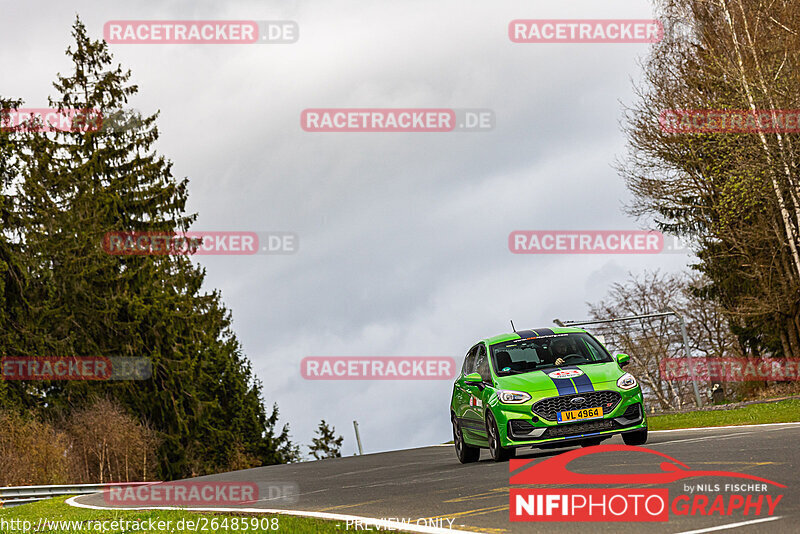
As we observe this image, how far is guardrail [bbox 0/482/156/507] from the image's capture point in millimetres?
22188

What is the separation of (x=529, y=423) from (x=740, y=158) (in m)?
19.0

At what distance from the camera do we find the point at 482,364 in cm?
1577

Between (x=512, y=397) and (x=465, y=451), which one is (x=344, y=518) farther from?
(x=465, y=451)

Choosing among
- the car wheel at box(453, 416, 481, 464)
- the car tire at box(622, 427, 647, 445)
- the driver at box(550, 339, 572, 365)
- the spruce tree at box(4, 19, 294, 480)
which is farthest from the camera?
the spruce tree at box(4, 19, 294, 480)

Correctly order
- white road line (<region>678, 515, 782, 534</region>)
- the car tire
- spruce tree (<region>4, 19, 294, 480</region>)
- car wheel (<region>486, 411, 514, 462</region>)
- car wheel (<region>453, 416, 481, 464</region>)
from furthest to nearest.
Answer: spruce tree (<region>4, 19, 294, 480</region>)
car wheel (<region>453, 416, 481, 464</region>)
the car tire
car wheel (<region>486, 411, 514, 462</region>)
white road line (<region>678, 515, 782, 534</region>)

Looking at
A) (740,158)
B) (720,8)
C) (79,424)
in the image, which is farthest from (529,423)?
(720,8)

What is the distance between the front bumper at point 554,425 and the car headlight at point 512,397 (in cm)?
6

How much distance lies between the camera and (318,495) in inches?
538

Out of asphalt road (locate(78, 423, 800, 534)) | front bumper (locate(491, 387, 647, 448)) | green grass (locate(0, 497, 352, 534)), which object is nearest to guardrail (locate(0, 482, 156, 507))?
asphalt road (locate(78, 423, 800, 534))

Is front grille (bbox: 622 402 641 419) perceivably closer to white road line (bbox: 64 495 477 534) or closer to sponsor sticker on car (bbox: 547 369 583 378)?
sponsor sticker on car (bbox: 547 369 583 378)

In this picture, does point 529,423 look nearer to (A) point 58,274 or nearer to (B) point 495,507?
(B) point 495,507

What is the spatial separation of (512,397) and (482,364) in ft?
6.41

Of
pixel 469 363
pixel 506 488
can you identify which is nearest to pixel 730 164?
pixel 469 363

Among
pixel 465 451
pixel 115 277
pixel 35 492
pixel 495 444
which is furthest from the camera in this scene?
pixel 115 277
